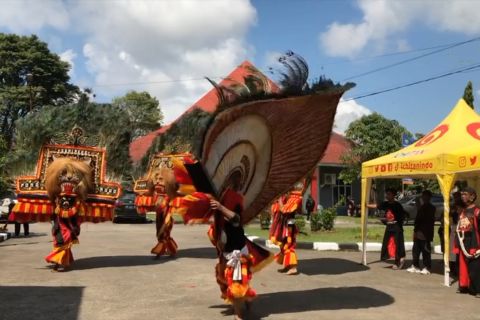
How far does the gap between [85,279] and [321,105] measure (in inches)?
205

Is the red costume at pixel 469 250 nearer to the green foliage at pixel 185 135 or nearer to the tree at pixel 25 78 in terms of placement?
the green foliage at pixel 185 135

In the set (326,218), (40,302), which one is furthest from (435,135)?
(326,218)

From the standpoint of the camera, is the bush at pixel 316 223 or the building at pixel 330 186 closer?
the bush at pixel 316 223

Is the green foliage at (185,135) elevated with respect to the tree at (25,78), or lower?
lower

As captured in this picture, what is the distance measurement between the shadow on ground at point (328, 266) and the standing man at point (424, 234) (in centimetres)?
103

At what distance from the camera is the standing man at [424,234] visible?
9836 millimetres

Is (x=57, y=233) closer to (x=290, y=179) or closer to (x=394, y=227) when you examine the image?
(x=290, y=179)

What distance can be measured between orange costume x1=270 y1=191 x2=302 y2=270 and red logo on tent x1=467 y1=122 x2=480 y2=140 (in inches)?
134

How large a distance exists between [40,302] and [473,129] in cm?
810

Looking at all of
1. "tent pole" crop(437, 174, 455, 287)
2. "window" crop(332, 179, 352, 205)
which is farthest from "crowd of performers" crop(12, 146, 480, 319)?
"window" crop(332, 179, 352, 205)

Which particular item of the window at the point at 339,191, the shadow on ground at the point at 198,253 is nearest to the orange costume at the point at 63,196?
the shadow on ground at the point at 198,253

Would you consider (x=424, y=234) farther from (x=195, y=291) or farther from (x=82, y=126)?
(x=82, y=126)

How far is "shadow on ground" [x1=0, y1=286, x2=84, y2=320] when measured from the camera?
6.14m

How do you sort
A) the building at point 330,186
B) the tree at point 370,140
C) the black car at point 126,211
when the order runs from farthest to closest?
the building at point 330,186, the tree at point 370,140, the black car at point 126,211
